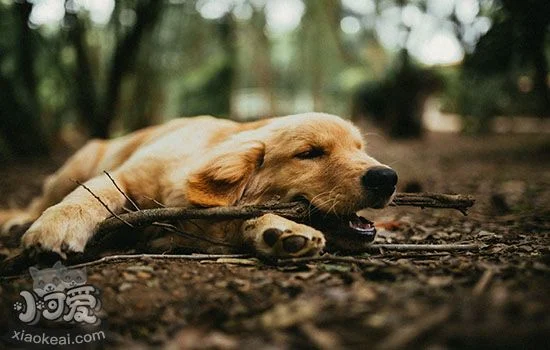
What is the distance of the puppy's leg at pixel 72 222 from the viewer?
2.81m

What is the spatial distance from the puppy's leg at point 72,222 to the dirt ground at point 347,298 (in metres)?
0.20

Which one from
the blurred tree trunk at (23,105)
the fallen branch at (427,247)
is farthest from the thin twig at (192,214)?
the blurred tree trunk at (23,105)

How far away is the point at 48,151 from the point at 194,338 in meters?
9.28

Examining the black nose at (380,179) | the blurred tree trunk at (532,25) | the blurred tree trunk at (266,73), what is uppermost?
the blurred tree trunk at (532,25)

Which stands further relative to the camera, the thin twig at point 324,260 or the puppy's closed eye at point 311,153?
the puppy's closed eye at point 311,153

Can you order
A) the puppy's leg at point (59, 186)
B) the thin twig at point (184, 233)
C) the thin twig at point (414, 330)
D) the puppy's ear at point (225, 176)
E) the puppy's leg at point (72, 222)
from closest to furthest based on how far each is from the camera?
the thin twig at point (414, 330) → the puppy's leg at point (72, 222) → the thin twig at point (184, 233) → the puppy's ear at point (225, 176) → the puppy's leg at point (59, 186)

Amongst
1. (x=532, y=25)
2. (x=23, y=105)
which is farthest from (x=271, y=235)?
(x=23, y=105)

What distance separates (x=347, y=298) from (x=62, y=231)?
1.65 meters

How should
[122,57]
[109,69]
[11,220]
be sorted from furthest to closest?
[109,69]
[122,57]
[11,220]

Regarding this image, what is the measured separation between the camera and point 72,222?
2.98 metres

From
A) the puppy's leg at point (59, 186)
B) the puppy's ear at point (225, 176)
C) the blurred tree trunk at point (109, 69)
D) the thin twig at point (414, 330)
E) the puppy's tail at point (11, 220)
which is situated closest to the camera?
the thin twig at point (414, 330)

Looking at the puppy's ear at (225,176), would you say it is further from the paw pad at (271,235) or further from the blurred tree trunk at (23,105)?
the blurred tree trunk at (23,105)

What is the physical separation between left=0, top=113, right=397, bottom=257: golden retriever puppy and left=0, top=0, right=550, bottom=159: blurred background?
5351 millimetres

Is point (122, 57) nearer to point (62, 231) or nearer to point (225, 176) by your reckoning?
point (225, 176)
